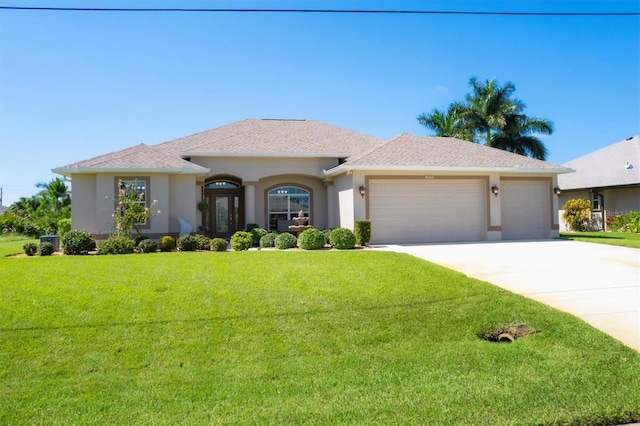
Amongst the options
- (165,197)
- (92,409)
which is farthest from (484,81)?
(92,409)

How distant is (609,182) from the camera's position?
84.5 feet

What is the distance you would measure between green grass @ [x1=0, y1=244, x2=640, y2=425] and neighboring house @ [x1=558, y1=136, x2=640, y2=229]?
22.2m

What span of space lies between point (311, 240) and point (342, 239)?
41.2 inches

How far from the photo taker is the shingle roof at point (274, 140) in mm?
19281

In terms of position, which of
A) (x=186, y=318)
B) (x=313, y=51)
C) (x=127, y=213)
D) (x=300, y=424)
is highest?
(x=313, y=51)

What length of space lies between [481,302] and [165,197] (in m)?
13.1

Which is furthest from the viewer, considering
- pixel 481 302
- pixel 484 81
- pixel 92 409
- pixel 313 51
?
pixel 484 81

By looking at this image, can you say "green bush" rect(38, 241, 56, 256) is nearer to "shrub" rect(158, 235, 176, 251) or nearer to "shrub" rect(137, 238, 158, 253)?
"shrub" rect(137, 238, 158, 253)

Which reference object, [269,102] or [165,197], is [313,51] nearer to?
[165,197]

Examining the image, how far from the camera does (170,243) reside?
14898 mm

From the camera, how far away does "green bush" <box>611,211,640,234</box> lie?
23266mm

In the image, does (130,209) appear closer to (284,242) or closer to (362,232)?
(284,242)

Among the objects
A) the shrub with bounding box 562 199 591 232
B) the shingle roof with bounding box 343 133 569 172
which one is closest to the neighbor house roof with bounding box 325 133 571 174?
the shingle roof with bounding box 343 133 569 172

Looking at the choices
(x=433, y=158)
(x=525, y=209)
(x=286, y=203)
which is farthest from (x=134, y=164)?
(x=525, y=209)
